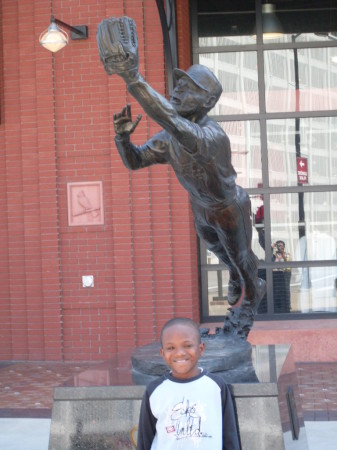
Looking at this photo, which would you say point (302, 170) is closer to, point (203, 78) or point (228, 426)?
point (203, 78)

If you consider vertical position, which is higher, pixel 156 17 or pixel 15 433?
pixel 156 17

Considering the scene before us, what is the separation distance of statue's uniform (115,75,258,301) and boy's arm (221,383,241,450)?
4.44 ft

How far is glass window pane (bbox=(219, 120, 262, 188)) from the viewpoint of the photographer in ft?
36.8

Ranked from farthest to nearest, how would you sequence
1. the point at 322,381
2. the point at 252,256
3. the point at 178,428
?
the point at 322,381 < the point at 252,256 < the point at 178,428

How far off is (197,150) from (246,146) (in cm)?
715

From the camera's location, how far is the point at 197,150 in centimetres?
418

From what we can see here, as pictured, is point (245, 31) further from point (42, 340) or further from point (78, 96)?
point (42, 340)

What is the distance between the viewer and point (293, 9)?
11273 mm

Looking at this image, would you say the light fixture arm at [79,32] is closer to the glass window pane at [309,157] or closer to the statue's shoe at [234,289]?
the glass window pane at [309,157]

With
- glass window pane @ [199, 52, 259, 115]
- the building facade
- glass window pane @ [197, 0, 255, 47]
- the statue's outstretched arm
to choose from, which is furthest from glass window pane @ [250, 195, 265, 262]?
the statue's outstretched arm

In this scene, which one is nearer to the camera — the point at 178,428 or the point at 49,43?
the point at 178,428

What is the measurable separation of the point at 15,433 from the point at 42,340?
417 cm

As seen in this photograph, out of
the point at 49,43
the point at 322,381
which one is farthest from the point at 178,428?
the point at 49,43

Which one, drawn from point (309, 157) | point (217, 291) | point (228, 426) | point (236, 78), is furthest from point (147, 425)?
point (236, 78)
